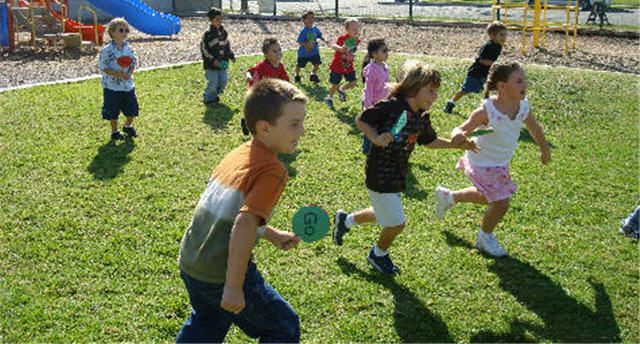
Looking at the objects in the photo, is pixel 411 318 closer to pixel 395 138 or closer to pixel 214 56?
pixel 395 138

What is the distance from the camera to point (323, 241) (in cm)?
591

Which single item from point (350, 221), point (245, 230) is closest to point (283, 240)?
point (245, 230)

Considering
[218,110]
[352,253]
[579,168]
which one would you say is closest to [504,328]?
[352,253]

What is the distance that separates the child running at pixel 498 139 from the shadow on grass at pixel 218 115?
4.85 m

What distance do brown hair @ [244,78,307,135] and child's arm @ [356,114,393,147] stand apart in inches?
60.1

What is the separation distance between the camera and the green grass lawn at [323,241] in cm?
465

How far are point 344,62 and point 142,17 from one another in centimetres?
1048

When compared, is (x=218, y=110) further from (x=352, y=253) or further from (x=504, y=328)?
(x=504, y=328)

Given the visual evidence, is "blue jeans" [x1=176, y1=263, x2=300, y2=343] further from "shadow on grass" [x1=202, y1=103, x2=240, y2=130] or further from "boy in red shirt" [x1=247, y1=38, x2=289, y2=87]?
"shadow on grass" [x1=202, y1=103, x2=240, y2=130]

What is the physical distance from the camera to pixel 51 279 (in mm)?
5133

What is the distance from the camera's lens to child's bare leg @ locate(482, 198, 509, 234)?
18.6 ft

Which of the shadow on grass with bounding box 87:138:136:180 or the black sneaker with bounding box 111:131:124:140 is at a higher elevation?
the black sneaker with bounding box 111:131:124:140

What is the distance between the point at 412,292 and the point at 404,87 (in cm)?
149

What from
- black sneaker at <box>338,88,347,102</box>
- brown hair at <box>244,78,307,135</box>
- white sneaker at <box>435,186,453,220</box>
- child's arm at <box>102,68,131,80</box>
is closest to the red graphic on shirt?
child's arm at <box>102,68,131,80</box>
